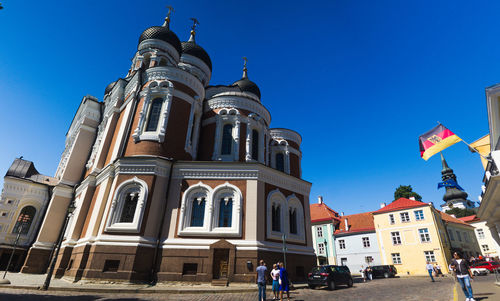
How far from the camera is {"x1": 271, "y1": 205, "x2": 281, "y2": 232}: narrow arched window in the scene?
18.8 m

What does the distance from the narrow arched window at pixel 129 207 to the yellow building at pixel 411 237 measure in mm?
32631

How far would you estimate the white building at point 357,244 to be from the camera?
3634cm

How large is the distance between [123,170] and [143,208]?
3027mm

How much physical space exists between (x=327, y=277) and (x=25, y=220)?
27638 millimetres

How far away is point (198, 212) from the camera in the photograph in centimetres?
1750

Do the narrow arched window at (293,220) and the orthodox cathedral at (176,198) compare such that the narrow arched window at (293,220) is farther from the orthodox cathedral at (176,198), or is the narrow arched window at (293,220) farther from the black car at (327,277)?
the black car at (327,277)

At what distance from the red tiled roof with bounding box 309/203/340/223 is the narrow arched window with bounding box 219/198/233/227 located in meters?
26.9

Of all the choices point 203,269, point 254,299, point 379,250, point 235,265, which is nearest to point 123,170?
point 203,269

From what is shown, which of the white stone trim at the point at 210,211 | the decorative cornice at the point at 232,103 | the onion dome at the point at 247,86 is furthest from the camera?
the onion dome at the point at 247,86

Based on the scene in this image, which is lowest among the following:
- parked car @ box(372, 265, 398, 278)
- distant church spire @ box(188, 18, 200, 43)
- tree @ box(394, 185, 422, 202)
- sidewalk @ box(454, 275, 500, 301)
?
sidewalk @ box(454, 275, 500, 301)

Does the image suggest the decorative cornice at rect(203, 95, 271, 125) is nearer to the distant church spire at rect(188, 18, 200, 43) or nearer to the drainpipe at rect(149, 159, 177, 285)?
the drainpipe at rect(149, 159, 177, 285)

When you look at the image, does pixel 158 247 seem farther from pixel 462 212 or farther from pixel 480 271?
pixel 462 212

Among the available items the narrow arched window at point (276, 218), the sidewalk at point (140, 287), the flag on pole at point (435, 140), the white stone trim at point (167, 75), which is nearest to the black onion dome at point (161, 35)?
the white stone trim at point (167, 75)

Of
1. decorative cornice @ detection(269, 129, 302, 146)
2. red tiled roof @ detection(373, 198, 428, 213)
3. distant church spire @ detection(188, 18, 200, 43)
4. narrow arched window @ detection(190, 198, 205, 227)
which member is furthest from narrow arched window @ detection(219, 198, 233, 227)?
red tiled roof @ detection(373, 198, 428, 213)
